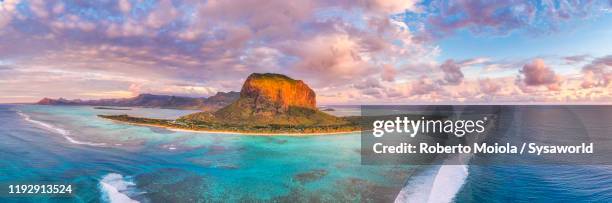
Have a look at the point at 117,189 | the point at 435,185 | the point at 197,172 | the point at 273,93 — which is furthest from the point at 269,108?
the point at 435,185

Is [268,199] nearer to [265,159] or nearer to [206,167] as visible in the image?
[206,167]

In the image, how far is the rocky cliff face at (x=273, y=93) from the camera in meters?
134

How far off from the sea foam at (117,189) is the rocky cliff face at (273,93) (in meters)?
93.5

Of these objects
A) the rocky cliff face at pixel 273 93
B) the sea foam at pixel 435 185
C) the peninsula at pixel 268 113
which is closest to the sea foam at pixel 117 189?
the sea foam at pixel 435 185

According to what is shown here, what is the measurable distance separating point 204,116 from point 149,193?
334ft

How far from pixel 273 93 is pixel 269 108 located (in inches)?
370

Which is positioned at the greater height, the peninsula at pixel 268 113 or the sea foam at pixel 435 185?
the peninsula at pixel 268 113

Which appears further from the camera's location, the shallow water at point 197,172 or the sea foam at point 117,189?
the shallow water at point 197,172

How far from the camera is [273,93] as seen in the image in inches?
5404

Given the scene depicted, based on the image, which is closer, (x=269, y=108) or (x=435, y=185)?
(x=435, y=185)

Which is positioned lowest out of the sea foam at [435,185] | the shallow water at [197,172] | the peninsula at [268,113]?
the sea foam at [435,185]

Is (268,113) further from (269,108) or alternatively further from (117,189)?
(117,189)

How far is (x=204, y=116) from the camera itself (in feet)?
424

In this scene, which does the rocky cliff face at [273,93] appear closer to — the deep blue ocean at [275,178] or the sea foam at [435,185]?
the deep blue ocean at [275,178]
